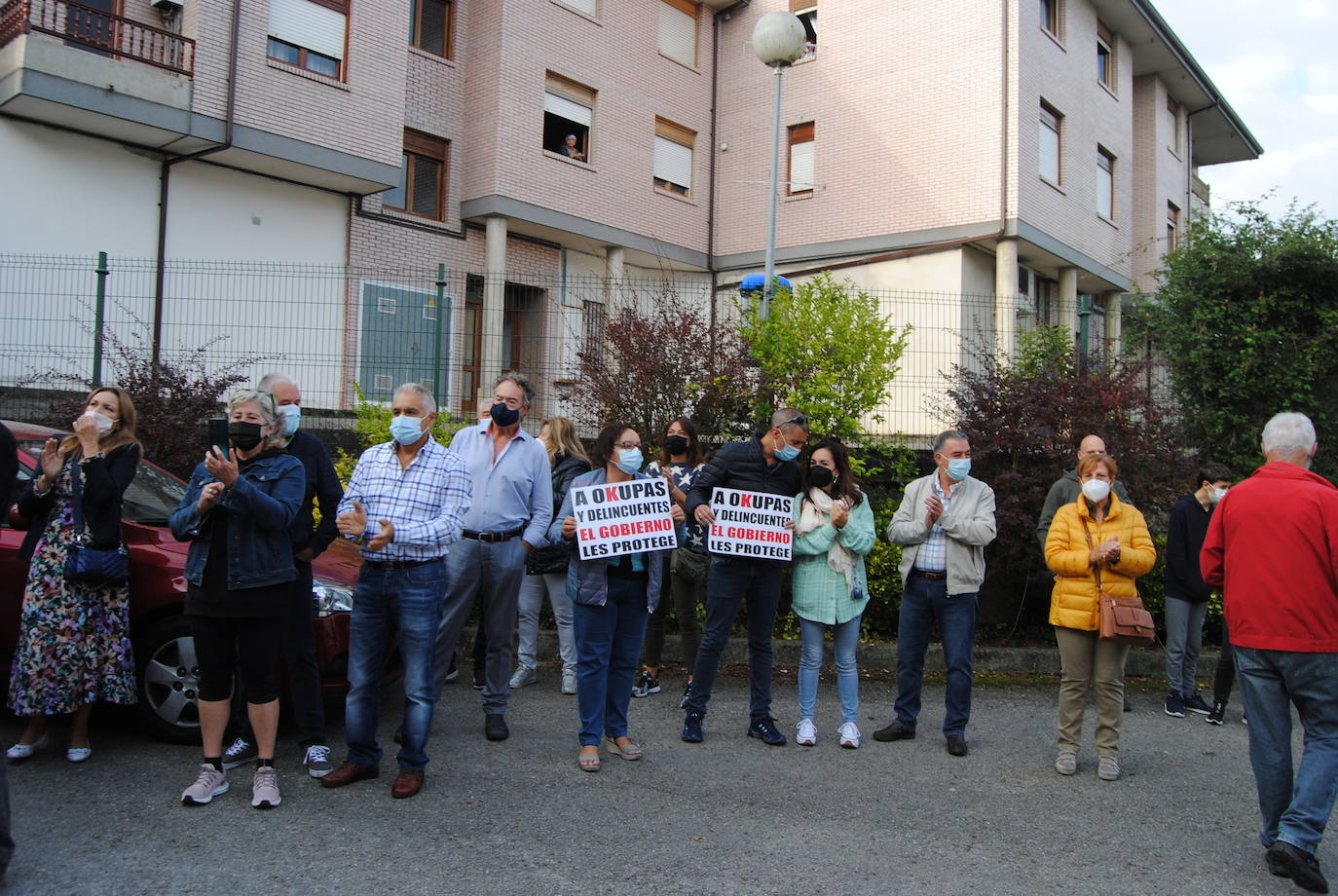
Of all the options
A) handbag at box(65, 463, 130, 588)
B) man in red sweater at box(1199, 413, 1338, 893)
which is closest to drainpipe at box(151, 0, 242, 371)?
handbag at box(65, 463, 130, 588)

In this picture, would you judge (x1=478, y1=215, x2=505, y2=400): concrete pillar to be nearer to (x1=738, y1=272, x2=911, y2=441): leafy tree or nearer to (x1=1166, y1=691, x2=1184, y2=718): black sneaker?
(x1=738, y1=272, x2=911, y2=441): leafy tree

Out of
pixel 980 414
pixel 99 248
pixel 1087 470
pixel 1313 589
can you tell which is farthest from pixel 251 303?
pixel 1313 589

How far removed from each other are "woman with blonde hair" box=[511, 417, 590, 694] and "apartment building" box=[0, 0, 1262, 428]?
290 centimetres

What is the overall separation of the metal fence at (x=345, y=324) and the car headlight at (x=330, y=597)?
4.71m

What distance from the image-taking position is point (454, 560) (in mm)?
5539

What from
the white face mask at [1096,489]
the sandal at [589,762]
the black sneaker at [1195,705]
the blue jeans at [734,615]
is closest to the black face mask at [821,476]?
the blue jeans at [734,615]

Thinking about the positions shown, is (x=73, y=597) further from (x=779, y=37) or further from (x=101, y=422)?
(x=779, y=37)

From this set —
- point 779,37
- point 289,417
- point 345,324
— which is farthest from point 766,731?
point 779,37

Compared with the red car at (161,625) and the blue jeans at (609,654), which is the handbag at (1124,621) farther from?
the red car at (161,625)

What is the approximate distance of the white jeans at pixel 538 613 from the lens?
7.18 metres

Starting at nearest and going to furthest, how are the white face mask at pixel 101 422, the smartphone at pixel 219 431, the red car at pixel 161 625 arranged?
the smartphone at pixel 219 431 < the white face mask at pixel 101 422 < the red car at pixel 161 625

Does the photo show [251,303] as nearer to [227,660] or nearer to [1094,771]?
[227,660]

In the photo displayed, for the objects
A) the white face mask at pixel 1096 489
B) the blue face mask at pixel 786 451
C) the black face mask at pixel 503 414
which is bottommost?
the white face mask at pixel 1096 489

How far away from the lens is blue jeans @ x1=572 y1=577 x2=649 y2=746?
212 inches
